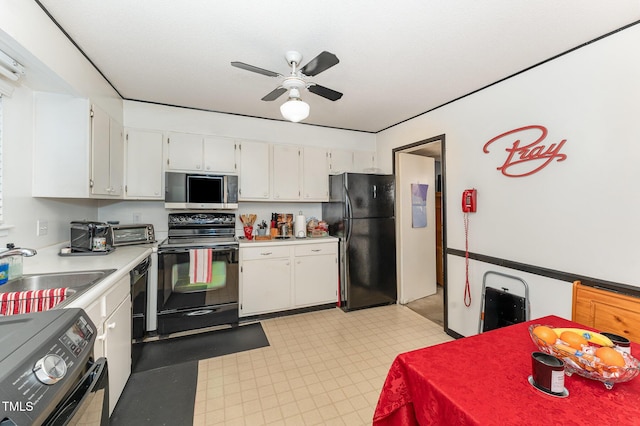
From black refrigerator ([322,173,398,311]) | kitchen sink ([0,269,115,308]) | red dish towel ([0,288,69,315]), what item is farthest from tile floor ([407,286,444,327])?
red dish towel ([0,288,69,315])

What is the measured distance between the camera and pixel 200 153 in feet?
10.5

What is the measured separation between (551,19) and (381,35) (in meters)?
1.02

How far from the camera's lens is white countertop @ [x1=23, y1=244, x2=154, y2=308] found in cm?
135

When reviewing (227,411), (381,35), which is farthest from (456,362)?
(381,35)

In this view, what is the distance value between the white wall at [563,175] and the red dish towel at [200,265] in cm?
262

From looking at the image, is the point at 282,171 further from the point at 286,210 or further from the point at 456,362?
the point at 456,362

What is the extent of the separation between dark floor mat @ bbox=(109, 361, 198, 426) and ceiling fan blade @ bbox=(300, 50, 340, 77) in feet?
7.89

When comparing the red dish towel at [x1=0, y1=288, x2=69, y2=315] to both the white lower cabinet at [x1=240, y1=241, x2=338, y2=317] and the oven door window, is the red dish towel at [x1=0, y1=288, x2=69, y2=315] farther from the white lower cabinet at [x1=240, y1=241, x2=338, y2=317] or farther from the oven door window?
the white lower cabinet at [x1=240, y1=241, x2=338, y2=317]

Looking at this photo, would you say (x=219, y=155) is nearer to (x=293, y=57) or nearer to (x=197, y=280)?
(x=197, y=280)

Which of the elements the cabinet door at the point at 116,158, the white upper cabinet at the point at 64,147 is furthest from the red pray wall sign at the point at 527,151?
the cabinet door at the point at 116,158

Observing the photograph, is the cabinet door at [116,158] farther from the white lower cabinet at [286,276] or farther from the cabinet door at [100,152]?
the white lower cabinet at [286,276]

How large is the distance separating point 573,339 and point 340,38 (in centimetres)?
204

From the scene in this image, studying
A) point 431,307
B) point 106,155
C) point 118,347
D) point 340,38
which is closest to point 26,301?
point 118,347

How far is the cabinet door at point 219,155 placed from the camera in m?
3.23
